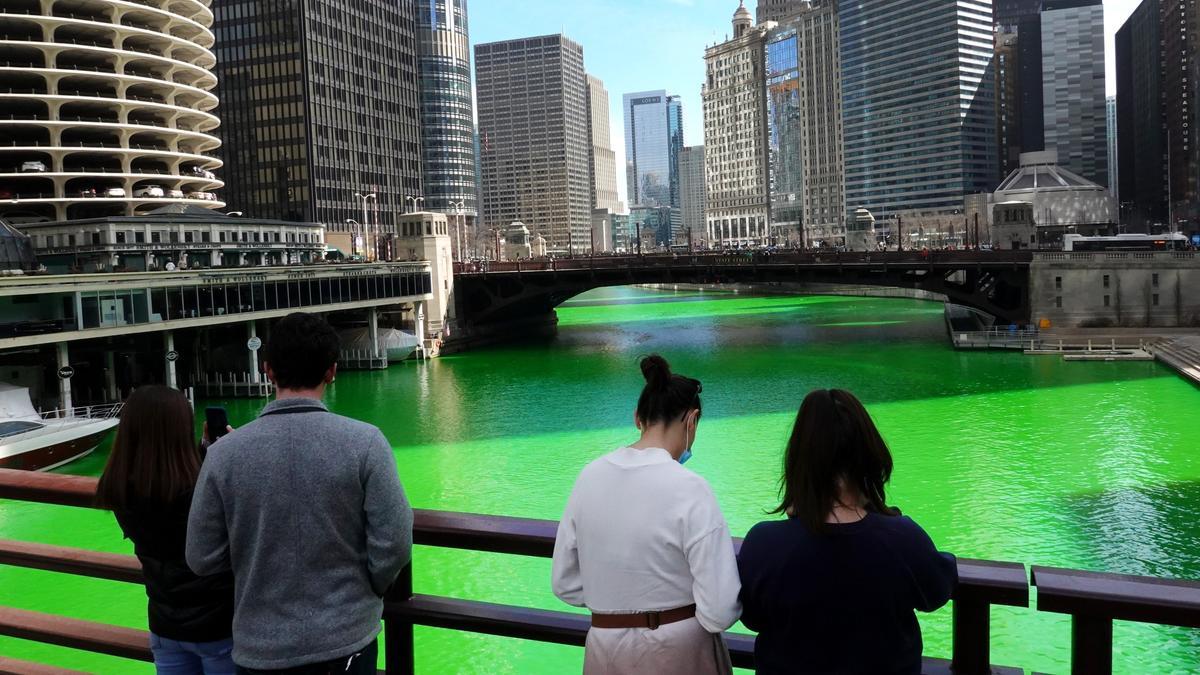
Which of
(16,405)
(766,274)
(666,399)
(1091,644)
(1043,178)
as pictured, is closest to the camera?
(1091,644)

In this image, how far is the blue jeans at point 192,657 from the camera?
5211 millimetres

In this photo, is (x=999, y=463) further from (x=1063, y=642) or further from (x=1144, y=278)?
(x=1144, y=278)

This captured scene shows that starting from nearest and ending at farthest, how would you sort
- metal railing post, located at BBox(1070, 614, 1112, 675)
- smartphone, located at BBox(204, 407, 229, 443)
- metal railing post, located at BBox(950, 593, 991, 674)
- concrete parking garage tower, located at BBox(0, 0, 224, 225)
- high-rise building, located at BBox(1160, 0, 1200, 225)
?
1. metal railing post, located at BBox(1070, 614, 1112, 675)
2. metal railing post, located at BBox(950, 593, 991, 674)
3. smartphone, located at BBox(204, 407, 229, 443)
4. concrete parking garage tower, located at BBox(0, 0, 224, 225)
5. high-rise building, located at BBox(1160, 0, 1200, 225)

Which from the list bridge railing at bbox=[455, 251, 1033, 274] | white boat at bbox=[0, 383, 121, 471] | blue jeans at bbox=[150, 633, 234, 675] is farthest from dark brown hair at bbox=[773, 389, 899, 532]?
bridge railing at bbox=[455, 251, 1033, 274]

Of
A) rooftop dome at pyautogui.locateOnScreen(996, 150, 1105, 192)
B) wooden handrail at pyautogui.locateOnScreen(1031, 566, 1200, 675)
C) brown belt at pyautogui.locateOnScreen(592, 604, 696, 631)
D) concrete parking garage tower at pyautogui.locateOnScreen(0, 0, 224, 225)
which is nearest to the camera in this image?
wooden handrail at pyautogui.locateOnScreen(1031, 566, 1200, 675)

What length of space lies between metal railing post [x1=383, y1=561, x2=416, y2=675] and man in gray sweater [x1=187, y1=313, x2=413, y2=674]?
1.78 feet

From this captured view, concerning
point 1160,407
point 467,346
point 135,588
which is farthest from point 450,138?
Answer: point 135,588

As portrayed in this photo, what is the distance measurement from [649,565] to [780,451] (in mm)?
30379

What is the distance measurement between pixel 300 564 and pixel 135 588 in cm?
2224

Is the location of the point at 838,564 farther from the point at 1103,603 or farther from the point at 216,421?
the point at 216,421

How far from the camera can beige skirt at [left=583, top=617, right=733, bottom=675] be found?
4.49 m

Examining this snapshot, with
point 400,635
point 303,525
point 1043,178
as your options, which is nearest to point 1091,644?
point 400,635

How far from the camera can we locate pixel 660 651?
14.8 ft

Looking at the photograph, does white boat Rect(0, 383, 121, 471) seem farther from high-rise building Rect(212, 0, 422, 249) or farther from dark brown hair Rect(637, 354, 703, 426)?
high-rise building Rect(212, 0, 422, 249)
